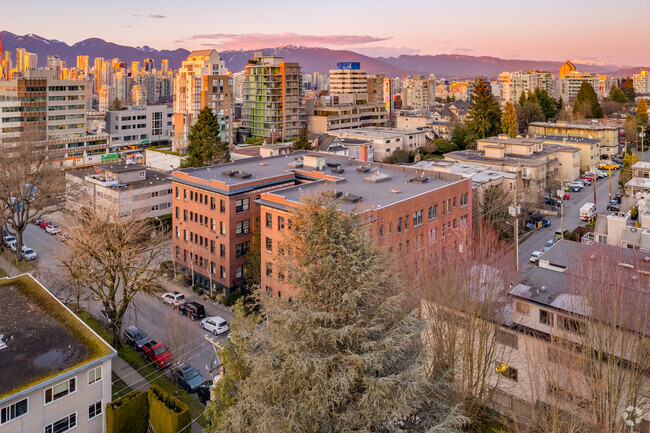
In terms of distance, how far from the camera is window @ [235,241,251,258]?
111 ft

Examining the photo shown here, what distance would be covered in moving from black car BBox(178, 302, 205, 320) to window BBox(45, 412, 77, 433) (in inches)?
483

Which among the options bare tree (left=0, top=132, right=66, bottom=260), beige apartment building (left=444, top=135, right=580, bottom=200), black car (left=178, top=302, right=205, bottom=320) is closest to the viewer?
black car (left=178, top=302, right=205, bottom=320)

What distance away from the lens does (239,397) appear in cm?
1259

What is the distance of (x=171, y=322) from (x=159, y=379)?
2960 mm

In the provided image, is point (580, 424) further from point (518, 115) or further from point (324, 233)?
point (518, 115)

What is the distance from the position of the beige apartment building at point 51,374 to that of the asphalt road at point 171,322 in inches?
165

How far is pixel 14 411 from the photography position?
16.9 meters

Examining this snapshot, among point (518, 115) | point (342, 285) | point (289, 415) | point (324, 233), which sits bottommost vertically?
point (289, 415)

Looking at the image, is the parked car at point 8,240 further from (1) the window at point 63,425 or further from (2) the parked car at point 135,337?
(1) the window at point 63,425

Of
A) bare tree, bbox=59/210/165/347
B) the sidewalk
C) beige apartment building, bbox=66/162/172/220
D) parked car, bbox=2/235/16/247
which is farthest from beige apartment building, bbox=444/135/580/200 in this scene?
parked car, bbox=2/235/16/247

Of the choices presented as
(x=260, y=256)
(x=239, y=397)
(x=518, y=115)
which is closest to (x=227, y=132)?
(x=518, y=115)

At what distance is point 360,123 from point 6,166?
75394mm

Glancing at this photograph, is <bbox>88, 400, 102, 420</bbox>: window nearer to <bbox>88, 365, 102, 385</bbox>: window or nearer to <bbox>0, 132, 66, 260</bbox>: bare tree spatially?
<bbox>88, 365, 102, 385</bbox>: window

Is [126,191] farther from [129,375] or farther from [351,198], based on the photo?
[351,198]
